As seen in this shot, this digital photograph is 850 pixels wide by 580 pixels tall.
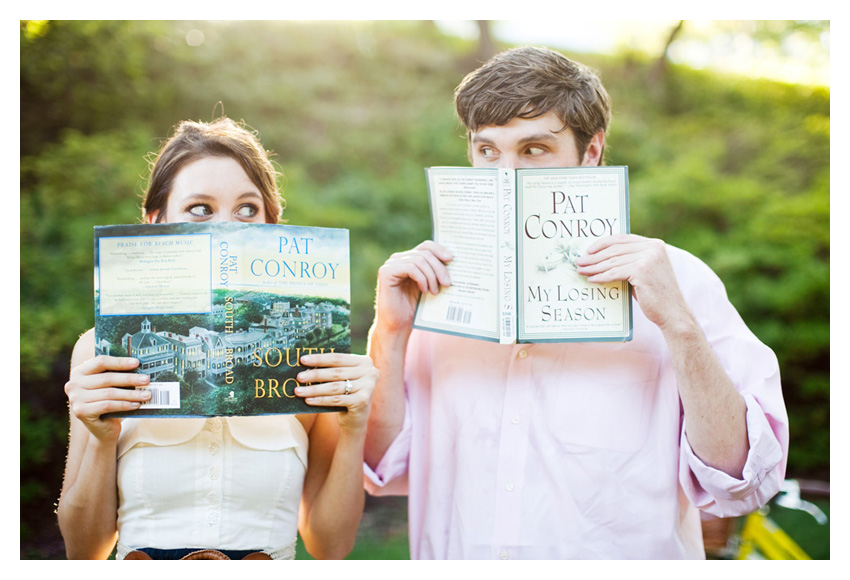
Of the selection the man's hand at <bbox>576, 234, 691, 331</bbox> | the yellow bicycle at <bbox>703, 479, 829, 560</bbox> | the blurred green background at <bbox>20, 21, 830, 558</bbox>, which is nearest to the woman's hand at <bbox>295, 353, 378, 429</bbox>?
the man's hand at <bbox>576, 234, 691, 331</bbox>

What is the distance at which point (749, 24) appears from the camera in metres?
4.97

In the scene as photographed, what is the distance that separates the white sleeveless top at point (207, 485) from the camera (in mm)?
1728

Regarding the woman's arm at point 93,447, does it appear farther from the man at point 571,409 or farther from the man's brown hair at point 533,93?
the man's brown hair at point 533,93

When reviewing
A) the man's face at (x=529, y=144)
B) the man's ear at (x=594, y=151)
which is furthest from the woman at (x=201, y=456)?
the man's ear at (x=594, y=151)

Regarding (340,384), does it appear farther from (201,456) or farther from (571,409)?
(571,409)

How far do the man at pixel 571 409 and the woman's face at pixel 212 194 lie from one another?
0.43m

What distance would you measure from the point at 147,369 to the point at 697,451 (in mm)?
1441

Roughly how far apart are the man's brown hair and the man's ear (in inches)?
1.0

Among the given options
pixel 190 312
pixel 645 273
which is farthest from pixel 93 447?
pixel 645 273

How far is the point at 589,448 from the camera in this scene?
1.83 m

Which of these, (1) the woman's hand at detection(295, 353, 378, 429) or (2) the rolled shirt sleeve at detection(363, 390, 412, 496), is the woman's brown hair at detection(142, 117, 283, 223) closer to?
(1) the woman's hand at detection(295, 353, 378, 429)

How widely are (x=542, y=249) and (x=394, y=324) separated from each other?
1.55ft
